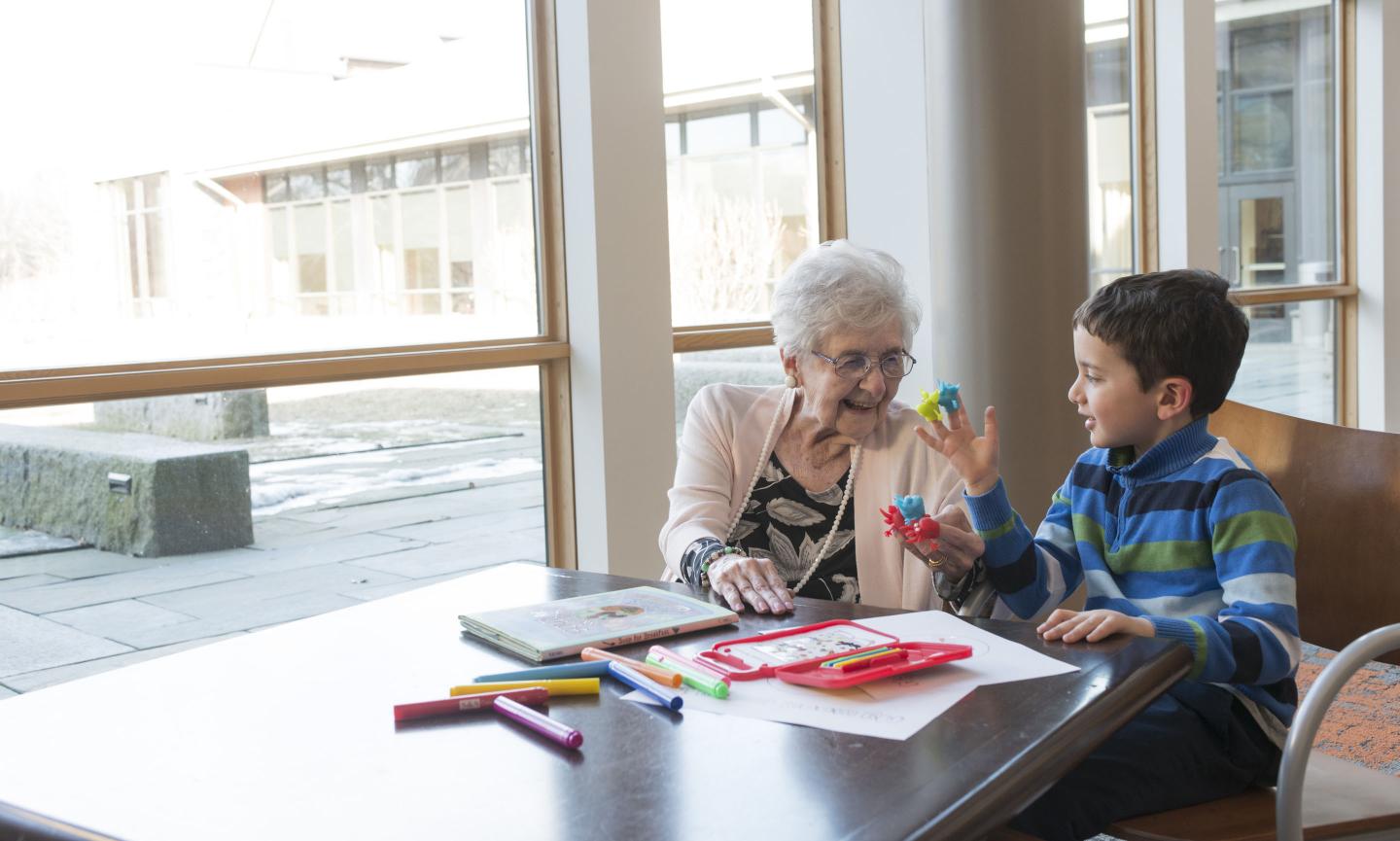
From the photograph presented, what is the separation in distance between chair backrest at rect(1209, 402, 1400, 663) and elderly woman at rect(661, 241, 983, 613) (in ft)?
1.72

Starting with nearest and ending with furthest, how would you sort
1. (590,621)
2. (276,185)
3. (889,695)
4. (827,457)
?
1. (889,695)
2. (590,621)
3. (827,457)
4. (276,185)

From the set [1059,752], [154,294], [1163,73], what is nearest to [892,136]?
[1163,73]

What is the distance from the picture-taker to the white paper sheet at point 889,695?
1165 mm

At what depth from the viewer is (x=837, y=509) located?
2104 mm

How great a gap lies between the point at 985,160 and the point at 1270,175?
127 inches

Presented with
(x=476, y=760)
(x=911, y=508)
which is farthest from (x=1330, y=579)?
(x=476, y=760)

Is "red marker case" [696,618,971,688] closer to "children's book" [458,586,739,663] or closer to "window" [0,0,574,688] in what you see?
→ "children's book" [458,586,739,663]

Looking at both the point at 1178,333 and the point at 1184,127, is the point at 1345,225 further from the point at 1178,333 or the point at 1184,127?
the point at 1178,333

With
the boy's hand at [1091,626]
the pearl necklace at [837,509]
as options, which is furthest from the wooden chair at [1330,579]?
the pearl necklace at [837,509]

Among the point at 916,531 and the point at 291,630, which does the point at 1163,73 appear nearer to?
the point at 916,531

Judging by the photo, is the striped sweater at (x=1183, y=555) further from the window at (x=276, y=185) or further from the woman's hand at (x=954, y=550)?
the window at (x=276, y=185)

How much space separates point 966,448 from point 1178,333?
1.04 ft

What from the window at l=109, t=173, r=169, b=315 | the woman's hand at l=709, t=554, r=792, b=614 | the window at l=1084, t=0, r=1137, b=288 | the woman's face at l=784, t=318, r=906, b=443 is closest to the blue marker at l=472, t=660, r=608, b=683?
the woman's hand at l=709, t=554, r=792, b=614

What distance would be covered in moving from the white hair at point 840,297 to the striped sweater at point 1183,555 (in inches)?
16.8
